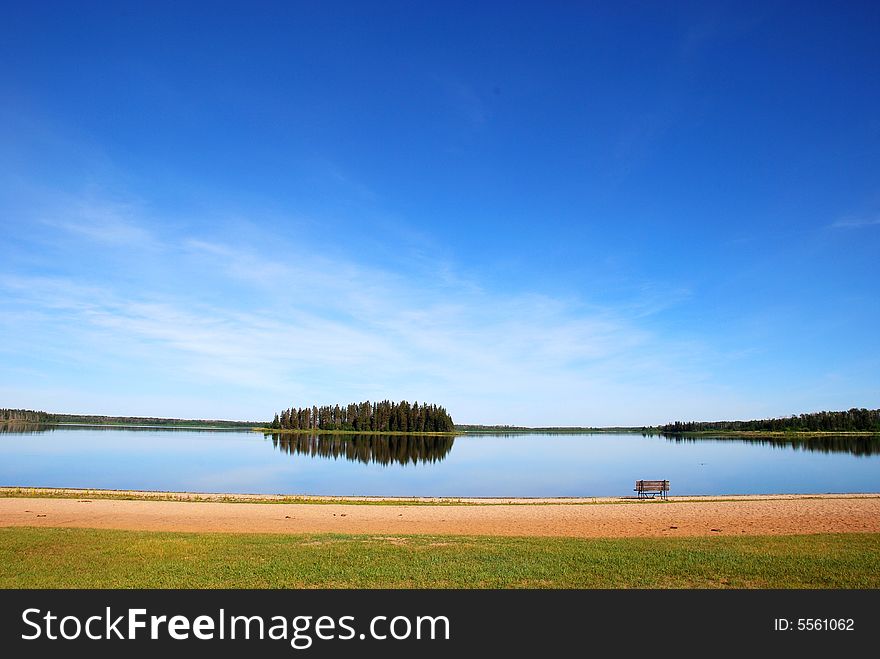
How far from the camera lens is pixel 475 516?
83.7 ft

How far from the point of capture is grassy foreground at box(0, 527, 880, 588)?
10.8 metres

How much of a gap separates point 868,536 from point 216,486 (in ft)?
141

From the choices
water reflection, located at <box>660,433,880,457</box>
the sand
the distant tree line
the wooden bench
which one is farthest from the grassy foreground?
the distant tree line

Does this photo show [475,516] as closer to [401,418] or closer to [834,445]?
[834,445]

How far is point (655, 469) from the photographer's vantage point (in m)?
65.9

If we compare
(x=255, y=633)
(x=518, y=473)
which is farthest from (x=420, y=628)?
(x=518, y=473)

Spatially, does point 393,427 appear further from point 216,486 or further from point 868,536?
point 868,536

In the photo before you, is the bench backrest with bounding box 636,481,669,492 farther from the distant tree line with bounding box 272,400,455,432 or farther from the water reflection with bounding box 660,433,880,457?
the distant tree line with bounding box 272,400,455,432

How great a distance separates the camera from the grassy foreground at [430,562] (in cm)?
1082

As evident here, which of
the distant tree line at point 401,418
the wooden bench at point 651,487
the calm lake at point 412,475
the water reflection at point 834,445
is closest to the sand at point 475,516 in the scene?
the wooden bench at point 651,487

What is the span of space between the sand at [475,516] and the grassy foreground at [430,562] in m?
3.41

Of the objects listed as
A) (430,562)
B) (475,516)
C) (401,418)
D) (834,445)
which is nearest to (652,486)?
(475,516)

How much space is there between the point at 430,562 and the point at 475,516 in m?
13.3

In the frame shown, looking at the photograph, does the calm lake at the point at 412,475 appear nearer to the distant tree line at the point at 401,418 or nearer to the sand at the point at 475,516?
the sand at the point at 475,516
